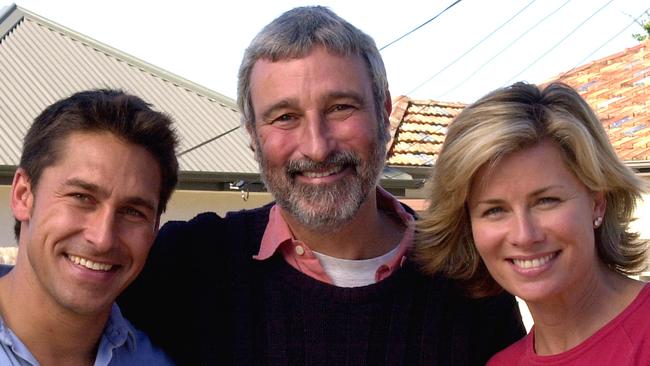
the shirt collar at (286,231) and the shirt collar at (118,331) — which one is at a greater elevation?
the shirt collar at (286,231)

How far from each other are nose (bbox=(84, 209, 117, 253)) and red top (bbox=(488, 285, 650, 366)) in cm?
129

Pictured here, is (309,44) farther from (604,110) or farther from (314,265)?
(604,110)

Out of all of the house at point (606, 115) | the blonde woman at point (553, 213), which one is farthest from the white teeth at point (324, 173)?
the house at point (606, 115)

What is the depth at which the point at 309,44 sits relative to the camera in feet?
8.95

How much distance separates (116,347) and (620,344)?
1401mm

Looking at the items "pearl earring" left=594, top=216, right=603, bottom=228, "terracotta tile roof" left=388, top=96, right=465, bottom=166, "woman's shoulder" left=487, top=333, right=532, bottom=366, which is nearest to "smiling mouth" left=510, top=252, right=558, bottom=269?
"pearl earring" left=594, top=216, right=603, bottom=228

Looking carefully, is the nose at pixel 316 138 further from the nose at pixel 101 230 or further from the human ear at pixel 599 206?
the human ear at pixel 599 206

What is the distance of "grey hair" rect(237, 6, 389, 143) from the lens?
2729mm

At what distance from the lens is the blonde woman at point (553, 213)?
2359 mm

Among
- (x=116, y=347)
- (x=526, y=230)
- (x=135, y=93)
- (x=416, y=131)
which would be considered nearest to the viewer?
(x=526, y=230)

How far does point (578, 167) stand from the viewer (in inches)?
94.4

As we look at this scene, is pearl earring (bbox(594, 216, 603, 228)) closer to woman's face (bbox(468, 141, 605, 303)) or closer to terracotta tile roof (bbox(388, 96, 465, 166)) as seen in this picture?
woman's face (bbox(468, 141, 605, 303))

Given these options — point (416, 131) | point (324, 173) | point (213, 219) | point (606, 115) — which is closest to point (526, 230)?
point (324, 173)

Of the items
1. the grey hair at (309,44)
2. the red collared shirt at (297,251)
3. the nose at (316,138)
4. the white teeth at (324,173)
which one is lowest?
the red collared shirt at (297,251)
